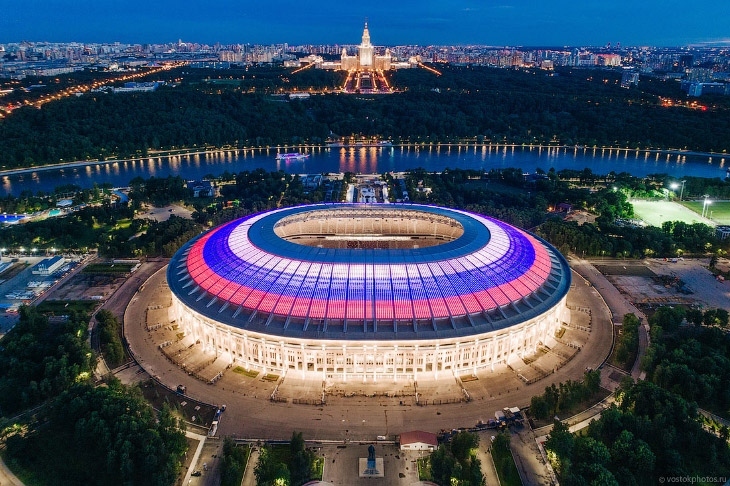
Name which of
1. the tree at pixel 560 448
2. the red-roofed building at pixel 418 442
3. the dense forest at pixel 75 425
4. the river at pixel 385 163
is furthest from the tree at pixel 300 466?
the river at pixel 385 163

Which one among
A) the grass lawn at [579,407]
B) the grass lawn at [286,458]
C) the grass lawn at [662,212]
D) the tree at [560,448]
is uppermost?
the grass lawn at [662,212]

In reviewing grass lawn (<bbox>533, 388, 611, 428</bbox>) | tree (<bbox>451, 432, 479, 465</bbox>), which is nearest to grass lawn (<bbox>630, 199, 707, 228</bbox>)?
grass lawn (<bbox>533, 388, 611, 428</bbox>)

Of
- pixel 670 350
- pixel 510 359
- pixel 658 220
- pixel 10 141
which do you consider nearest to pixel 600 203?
pixel 658 220

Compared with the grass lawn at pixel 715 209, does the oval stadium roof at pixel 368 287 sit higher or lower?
higher

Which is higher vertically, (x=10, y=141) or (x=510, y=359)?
(x=10, y=141)

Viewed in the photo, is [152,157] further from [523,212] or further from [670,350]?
[670,350]

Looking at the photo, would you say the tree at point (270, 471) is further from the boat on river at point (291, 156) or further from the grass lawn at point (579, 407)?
the boat on river at point (291, 156)

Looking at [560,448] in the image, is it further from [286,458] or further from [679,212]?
→ [679,212]
